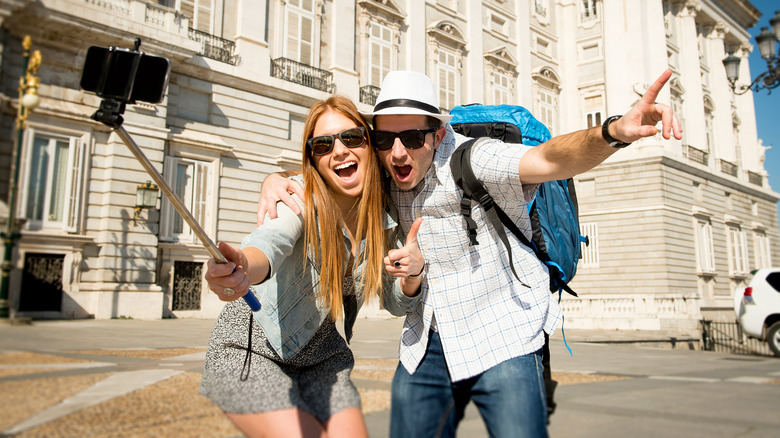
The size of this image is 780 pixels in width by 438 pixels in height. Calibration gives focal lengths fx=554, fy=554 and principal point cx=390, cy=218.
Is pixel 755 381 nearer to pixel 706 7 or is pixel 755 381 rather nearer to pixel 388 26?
pixel 388 26

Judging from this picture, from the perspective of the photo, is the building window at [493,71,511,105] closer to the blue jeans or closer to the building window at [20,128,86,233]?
the blue jeans

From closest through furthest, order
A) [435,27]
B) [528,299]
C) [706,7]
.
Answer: [528,299] → [435,27] → [706,7]

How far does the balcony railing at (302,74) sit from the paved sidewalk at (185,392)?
1156 cm

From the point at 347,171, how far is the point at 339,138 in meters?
0.12

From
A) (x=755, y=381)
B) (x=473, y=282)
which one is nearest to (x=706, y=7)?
(x=755, y=381)

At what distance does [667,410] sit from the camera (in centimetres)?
382

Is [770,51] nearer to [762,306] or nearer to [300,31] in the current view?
[762,306]

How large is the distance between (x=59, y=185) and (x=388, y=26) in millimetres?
19823

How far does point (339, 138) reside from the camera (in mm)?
1998

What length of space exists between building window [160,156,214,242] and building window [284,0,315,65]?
486cm

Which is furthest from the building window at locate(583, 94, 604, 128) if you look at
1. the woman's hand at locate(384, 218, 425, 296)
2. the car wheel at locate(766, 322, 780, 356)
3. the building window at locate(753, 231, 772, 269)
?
the woman's hand at locate(384, 218, 425, 296)

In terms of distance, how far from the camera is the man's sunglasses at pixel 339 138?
199cm

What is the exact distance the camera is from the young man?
73.0 inches

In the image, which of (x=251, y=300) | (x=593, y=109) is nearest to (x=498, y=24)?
(x=593, y=109)
